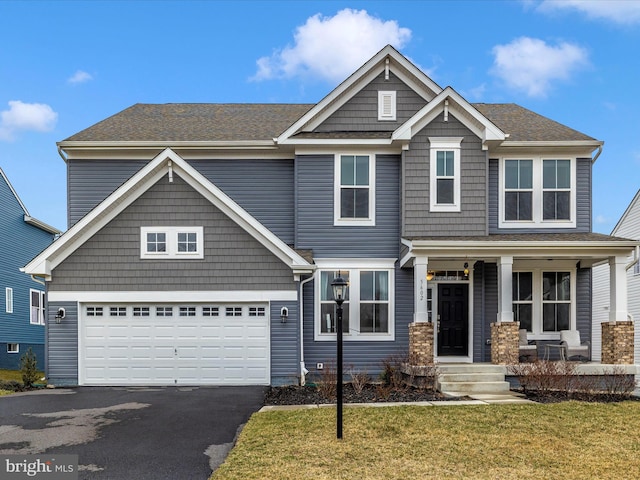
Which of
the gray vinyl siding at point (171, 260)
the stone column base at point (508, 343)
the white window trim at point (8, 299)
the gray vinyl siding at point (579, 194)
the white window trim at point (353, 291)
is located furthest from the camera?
the white window trim at point (8, 299)

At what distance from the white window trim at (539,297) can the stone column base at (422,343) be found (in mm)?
3740

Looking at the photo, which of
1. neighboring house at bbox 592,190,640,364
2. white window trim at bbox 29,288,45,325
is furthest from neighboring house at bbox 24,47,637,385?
white window trim at bbox 29,288,45,325

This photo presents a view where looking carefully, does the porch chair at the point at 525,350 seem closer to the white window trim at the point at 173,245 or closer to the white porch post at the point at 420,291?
the white porch post at the point at 420,291

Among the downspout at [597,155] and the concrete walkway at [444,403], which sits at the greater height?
the downspout at [597,155]

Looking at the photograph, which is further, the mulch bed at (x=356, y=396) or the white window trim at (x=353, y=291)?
the white window trim at (x=353, y=291)

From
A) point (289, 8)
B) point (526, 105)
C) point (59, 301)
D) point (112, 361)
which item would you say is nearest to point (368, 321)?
point (112, 361)

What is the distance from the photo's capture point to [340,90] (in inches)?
549

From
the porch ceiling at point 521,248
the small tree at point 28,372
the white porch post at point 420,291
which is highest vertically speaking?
the porch ceiling at point 521,248

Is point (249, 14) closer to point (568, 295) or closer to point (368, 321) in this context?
point (368, 321)

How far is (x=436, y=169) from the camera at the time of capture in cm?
1355

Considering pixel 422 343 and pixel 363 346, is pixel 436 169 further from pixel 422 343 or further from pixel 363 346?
pixel 363 346

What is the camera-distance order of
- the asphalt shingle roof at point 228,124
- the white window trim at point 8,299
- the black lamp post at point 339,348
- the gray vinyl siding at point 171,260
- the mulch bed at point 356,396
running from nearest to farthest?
the black lamp post at point 339,348
the mulch bed at point 356,396
the gray vinyl siding at point 171,260
the asphalt shingle roof at point 228,124
the white window trim at point 8,299

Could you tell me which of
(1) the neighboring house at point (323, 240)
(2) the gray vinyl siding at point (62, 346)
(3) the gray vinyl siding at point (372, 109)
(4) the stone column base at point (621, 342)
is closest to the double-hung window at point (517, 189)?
(1) the neighboring house at point (323, 240)

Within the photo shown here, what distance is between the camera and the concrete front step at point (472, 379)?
11.5 metres
